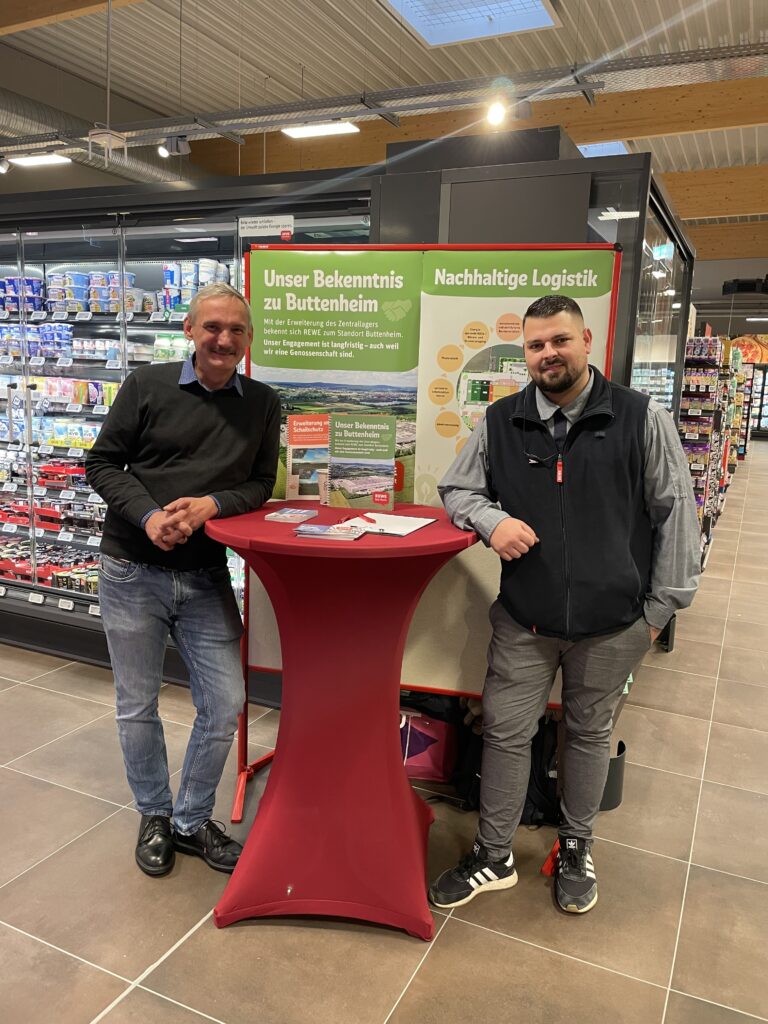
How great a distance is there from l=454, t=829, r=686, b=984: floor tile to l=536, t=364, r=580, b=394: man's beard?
1583mm

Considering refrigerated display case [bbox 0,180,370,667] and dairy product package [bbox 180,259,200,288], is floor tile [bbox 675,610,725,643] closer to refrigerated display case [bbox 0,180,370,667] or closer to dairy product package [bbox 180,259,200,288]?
refrigerated display case [bbox 0,180,370,667]

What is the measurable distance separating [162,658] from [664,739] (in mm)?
2408

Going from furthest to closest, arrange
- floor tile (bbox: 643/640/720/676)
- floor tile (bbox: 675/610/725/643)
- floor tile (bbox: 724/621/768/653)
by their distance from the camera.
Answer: floor tile (bbox: 675/610/725/643) → floor tile (bbox: 724/621/768/653) → floor tile (bbox: 643/640/720/676)

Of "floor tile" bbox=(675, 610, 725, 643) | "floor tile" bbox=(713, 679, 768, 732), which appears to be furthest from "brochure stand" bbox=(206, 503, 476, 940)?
"floor tile" bbox=(675, 610, 725, 643)

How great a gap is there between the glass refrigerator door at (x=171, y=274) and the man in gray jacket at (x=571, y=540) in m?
2.08

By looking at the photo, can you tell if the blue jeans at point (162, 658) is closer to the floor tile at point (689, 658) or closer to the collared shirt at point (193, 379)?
the collared shirt at point (193, 379)

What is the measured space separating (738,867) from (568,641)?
1153 mm

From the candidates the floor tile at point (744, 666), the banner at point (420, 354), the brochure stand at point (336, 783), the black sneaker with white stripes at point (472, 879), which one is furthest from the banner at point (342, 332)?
the floor tile at point (744, 666)

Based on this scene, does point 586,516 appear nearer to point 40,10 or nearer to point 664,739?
point 664,739

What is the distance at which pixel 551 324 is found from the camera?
2.08 m

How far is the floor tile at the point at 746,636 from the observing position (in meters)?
5.02

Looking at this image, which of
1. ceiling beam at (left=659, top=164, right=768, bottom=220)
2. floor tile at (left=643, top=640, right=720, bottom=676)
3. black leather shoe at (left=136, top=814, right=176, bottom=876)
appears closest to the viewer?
black leather shoe at (left=136, top=814, right=176, bottom=876)

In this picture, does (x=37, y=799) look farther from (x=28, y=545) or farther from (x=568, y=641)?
(x=28, y=545)

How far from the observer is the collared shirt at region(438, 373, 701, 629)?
2123mm
